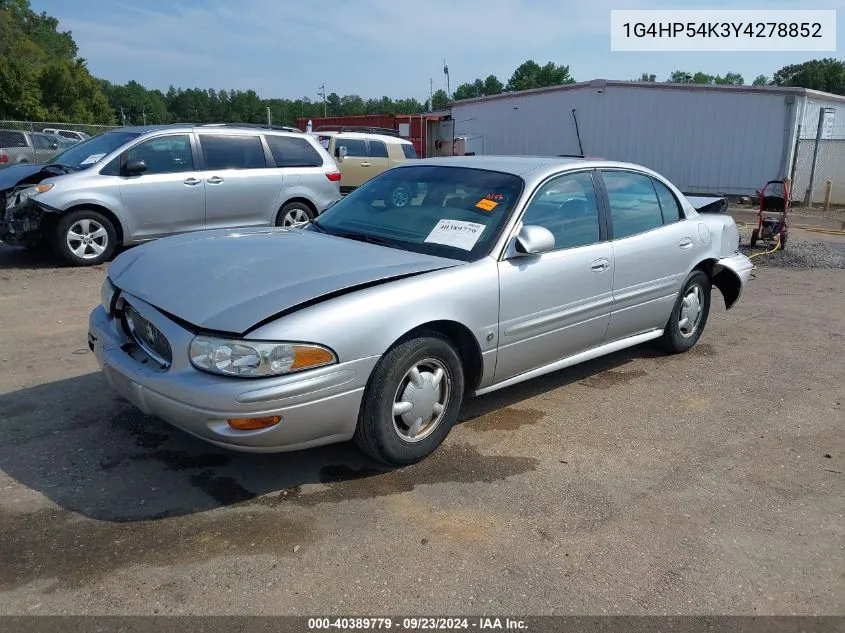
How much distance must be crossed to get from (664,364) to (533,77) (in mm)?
79412

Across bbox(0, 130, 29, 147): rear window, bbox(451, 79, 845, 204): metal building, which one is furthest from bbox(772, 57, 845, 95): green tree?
bbox(0, 130, 29, 147): rear window

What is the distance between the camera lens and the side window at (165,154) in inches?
332

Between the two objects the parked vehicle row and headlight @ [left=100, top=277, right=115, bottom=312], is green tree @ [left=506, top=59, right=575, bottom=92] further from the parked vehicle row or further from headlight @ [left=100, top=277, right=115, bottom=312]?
headlight @ [left=100, top=277, right=115, bottom=312]

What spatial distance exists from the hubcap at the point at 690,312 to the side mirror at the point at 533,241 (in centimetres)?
214

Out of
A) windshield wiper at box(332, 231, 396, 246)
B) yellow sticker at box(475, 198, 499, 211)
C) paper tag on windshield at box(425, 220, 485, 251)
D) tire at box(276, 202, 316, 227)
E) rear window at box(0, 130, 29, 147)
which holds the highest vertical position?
rear window at box(0, 130, 29, 147)

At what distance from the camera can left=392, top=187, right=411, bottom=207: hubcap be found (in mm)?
4527

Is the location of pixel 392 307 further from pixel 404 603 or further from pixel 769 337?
pixel 769 337

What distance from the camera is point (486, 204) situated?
165 inches

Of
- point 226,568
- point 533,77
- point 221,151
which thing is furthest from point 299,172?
point 533,77

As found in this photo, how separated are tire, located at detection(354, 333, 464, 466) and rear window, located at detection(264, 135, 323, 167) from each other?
6.49 meters

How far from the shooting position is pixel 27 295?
23.0ft

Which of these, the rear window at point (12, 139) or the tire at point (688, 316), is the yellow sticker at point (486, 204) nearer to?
the tire at point (688, 316)

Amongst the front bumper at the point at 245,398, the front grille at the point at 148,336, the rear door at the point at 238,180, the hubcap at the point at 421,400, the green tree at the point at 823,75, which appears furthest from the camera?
the green tree at the point at 823,75

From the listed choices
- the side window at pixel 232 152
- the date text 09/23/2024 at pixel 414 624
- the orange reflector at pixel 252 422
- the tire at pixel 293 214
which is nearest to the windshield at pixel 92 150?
the side window at pixel 232 152
